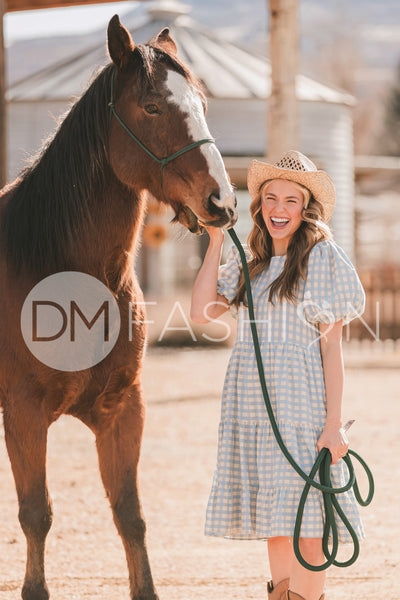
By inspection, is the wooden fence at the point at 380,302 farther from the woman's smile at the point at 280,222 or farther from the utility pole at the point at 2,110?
the woman's smile at the point at 280,222

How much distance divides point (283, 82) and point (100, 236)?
6102 millimetres

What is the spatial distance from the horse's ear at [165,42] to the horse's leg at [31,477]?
1365mm

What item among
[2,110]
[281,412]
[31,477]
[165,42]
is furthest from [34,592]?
[2,110]

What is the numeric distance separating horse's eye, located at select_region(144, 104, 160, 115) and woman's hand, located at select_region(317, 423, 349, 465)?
119 cm

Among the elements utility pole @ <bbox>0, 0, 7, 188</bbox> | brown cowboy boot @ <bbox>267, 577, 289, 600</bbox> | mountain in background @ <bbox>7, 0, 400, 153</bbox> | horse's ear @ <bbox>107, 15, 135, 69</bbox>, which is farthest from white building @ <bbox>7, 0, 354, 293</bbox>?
brown cowboy boot @ <bbox>267, 577, 289, 600</bbox>

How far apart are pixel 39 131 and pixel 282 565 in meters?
12.6

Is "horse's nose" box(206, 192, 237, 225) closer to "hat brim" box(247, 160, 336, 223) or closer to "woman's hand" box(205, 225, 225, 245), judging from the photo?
"woman's hand" box(205, 225, 225, 245)

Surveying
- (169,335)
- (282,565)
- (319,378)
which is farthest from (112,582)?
(169,335)

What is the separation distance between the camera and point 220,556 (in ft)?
12.9

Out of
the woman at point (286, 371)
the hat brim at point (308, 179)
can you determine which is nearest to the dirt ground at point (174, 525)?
the woman at point (286, 371)

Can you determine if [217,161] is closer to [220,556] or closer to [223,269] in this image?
[223,269]

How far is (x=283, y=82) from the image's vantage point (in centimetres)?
856

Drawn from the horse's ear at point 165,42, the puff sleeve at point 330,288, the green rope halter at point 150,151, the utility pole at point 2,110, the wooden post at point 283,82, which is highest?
the wooden post at point 283,82

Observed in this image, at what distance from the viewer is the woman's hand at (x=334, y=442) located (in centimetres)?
264
